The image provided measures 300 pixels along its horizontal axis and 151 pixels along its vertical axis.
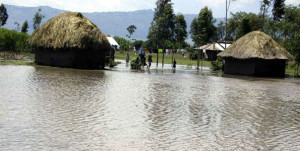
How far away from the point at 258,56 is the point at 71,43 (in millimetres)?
12241

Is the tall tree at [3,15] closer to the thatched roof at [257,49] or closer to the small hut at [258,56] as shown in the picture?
the thatched roof at [257,49]

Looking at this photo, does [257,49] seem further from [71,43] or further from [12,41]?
[12,41]

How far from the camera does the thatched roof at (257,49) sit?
2991cm

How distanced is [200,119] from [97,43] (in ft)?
58.3

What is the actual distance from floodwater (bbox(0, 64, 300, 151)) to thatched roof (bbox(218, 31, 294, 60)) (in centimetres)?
1341

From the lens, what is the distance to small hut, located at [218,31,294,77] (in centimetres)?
3000

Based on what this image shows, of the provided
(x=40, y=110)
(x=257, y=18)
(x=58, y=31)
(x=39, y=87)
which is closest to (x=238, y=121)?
(x=40, y=110)

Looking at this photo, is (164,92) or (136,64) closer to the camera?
(164,92)

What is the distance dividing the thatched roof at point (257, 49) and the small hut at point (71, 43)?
937cm

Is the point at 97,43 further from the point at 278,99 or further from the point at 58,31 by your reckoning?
the point at 278,99

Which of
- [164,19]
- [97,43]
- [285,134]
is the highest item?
[164,19]

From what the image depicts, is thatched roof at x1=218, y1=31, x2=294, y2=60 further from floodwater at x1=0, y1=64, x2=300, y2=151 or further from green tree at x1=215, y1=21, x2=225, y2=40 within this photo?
green tree at x1=215, y1=21, x2=225, y2=40

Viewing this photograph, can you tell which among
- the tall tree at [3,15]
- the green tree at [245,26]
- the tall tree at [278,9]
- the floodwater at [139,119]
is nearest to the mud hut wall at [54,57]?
the floodwater at [139,119]

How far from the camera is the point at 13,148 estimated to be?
23.3 feet
